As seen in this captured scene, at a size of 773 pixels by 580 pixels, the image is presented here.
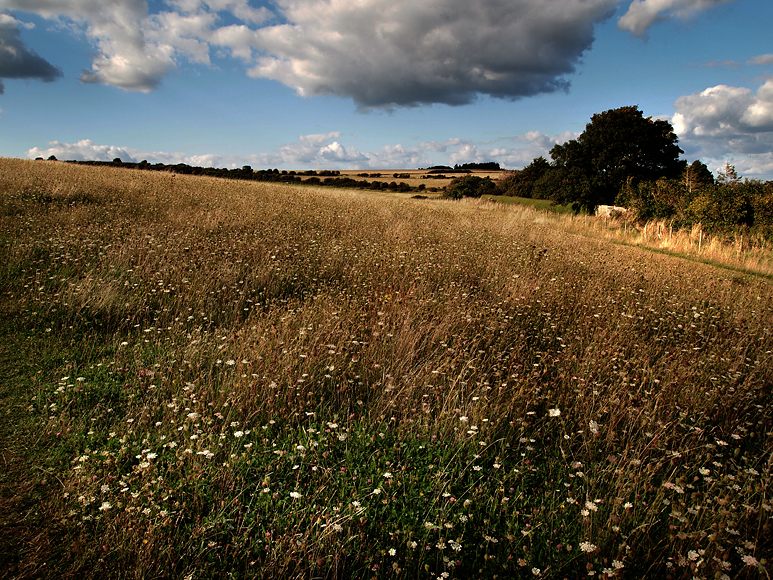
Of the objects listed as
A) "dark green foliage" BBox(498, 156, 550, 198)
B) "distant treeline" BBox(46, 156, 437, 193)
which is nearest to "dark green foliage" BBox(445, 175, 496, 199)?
"dark green foliage" BBox(498, 156, 550, 198)

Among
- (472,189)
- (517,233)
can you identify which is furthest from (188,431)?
(472,189)

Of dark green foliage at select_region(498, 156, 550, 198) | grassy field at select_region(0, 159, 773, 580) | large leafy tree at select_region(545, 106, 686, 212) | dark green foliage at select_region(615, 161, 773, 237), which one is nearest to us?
grassy field at select_region(0, 159, 773, 580)

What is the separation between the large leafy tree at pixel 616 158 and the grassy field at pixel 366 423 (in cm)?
3035

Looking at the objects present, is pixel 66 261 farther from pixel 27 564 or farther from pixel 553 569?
pixel 553 569

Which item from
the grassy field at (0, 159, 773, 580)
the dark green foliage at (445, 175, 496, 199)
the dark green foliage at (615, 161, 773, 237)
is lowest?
the grassy field at (0, 159, 773, 580)

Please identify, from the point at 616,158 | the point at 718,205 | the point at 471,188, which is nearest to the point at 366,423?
the point at 718,205

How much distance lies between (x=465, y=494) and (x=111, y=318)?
4.99m

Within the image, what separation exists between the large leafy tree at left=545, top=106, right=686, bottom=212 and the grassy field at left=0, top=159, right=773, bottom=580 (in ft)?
99.6

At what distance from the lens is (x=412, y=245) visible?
30.7 ft

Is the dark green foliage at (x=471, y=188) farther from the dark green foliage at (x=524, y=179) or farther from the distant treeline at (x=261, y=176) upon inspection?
the distant treeline at (x=261, y=176)

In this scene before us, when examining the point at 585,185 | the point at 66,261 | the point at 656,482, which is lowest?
the point at 656,482

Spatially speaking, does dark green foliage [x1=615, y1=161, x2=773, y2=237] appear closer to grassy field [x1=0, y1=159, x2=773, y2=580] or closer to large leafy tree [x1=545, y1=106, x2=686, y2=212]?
grassy field [x1=0, y1=159, x2=773, y2=580]

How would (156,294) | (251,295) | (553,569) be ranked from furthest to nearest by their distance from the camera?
(251,295) → (156,294) → (553,569)

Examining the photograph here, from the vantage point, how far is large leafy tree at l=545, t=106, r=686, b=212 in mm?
33219
